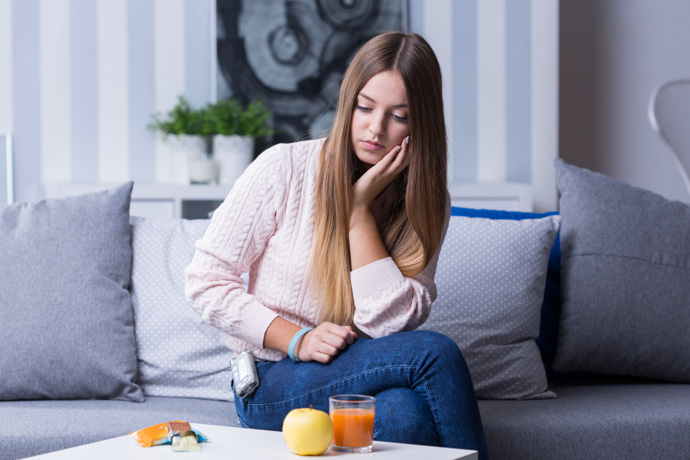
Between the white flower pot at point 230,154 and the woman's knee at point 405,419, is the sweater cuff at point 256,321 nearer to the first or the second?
the woman's knee at point 405,419

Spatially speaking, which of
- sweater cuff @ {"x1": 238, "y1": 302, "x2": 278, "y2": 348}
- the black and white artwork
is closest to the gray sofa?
sweater cuff @ {"x1": 238, "y1": 302, "x2": 278, "y2": 348}

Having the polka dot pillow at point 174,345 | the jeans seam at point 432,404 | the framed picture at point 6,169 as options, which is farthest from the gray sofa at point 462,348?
the framed picture at point 6,169

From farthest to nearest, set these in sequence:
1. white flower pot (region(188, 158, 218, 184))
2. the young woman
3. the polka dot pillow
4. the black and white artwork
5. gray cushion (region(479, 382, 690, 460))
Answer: the black and white artwork < white flower pot (region(188, 158, 218, 184)) < the polka dot pillow < gray cushion (region(479, 382, 690, 460)) < the young woman

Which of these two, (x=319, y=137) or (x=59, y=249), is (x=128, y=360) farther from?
(x=319, y=137)

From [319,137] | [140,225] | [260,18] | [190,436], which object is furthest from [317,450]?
[260,18]

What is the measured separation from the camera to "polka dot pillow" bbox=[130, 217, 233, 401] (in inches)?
75.5

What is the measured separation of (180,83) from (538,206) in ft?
5.45

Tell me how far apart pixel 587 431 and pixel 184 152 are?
86.9 inches

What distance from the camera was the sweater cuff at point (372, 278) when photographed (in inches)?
61.6

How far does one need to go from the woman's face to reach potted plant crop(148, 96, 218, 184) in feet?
5.82

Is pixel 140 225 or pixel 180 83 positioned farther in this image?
pixel 180 83

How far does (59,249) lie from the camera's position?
6.18ft

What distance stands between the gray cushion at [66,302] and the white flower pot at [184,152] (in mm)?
1384

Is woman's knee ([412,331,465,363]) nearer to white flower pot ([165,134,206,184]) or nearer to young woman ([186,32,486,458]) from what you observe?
young woman ([186,32,486,458])
